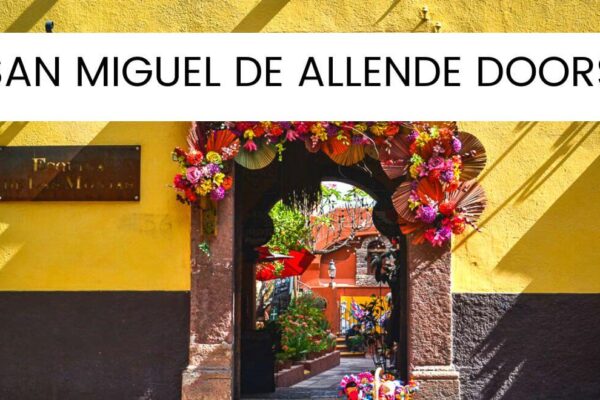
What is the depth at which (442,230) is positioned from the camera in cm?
872

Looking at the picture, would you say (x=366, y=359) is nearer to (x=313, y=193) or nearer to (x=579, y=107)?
(x=313, y=193)

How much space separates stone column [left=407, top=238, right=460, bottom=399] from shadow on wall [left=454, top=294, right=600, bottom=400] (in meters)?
0.12

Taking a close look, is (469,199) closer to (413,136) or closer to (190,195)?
(413,136)

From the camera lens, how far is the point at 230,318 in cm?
896

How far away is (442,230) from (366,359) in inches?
531

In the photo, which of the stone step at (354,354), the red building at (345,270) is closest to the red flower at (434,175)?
the stone step at (354,354)

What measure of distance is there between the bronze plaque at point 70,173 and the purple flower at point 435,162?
8.52ft

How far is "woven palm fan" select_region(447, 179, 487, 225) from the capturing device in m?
8.76

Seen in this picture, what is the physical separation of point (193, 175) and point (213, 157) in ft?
Result: 0.80

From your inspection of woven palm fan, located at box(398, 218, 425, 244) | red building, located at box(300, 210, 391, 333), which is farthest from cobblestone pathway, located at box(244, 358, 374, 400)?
red building, located at box(300, 210, 391, 333)

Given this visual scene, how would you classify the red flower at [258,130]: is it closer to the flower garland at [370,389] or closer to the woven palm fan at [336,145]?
the woven palm fan at [336,145]

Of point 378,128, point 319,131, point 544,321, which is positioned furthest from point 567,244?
point 319,131

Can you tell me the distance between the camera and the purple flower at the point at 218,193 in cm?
878

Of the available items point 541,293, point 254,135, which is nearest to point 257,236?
point 254,135
